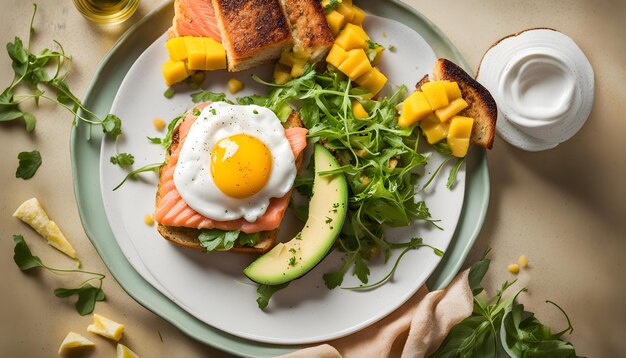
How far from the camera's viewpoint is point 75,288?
3.94 meters

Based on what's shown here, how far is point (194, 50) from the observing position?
363 cm

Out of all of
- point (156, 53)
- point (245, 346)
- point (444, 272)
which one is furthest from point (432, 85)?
point (245, 346)

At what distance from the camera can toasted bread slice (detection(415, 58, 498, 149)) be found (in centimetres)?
376

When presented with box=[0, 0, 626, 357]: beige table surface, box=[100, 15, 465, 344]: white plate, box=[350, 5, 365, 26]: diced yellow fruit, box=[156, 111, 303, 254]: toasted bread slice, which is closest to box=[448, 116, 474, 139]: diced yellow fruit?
box=[100, 15, 465, 344]: white plate

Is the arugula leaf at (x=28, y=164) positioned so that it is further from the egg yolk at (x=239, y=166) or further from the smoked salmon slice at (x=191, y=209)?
the egg yolk at (x=239, y=166)

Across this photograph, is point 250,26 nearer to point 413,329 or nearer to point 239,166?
point 239,166

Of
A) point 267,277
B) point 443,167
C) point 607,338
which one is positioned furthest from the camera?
point 607,338

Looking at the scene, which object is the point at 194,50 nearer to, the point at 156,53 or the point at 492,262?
the point at 156,53

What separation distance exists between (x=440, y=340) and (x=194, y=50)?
2.36m

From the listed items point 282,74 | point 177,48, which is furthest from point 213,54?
point 282,74

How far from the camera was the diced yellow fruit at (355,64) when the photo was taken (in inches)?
145

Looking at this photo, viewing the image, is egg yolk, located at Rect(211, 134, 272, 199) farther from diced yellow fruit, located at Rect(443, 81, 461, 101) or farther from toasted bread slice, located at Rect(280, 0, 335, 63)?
diced yellow fruit, located at Rect(443, 81, 461, 101)

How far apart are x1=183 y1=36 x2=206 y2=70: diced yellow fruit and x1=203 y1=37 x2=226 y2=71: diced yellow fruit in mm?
19

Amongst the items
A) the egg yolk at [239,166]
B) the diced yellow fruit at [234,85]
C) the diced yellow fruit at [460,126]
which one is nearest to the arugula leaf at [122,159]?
the egg yolk at [239,166]
